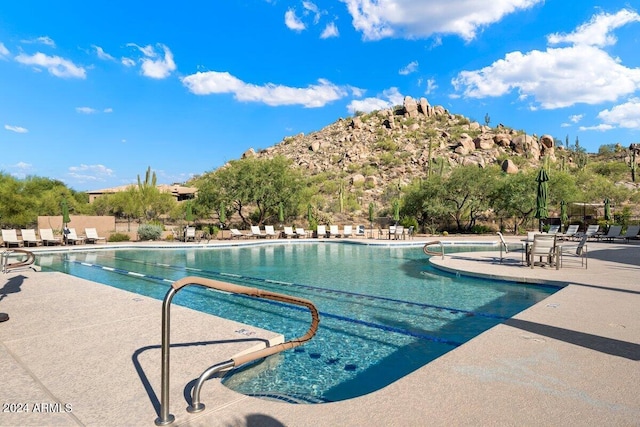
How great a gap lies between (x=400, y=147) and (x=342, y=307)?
54887mm

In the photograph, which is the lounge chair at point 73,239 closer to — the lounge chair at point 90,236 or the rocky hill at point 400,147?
the lounge chair at point 90,236

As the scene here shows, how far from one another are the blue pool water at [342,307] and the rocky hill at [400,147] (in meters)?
30.7

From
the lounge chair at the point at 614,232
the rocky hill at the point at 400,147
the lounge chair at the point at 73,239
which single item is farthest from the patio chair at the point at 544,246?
the rocky hill at the point at 400,147

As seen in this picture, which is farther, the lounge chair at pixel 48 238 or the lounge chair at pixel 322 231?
the lounge chair at pixel 322 231

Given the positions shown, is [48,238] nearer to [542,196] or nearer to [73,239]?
[73,239]

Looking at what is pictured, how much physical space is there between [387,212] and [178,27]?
69.5ft

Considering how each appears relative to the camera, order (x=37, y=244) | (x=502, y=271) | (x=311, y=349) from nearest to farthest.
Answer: (x=311, y=349) < (x=502, y=271) < (x=37, y=244)

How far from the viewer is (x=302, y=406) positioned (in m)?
2.47

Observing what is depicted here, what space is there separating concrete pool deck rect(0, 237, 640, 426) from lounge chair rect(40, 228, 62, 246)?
557 inches

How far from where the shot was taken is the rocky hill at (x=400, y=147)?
5059 cm

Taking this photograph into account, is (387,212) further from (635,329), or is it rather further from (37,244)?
(635,329)

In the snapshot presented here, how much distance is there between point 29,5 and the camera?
56.4 feet

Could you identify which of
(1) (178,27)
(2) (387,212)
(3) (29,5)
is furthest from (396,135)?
(3) (29,5)

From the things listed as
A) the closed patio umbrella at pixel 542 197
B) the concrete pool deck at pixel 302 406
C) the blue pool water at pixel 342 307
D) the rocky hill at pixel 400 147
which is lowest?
the blue pool water at pixel 342 307
